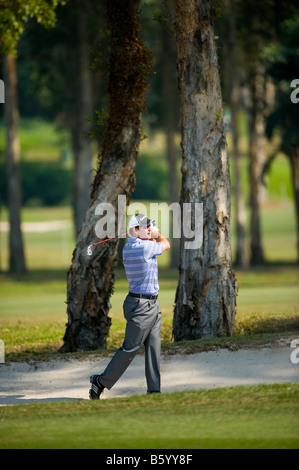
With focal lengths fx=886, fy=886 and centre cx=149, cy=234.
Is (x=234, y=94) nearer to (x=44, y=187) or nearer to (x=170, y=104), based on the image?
(x=170, y=104)

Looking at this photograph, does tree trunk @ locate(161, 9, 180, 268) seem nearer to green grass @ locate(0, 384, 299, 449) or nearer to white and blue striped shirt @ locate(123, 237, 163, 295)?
white and blue striped shirt @ locate(123, 237, 163, 295)

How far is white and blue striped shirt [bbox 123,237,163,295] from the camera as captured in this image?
943 cm

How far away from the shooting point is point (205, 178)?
41.0 ft

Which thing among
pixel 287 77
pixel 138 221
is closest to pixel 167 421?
pixel 138 221

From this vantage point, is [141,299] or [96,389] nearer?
[141,299]

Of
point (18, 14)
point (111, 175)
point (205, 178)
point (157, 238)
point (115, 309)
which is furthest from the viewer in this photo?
point (115, 309)

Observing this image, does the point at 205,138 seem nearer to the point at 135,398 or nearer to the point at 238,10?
the point at 135,398

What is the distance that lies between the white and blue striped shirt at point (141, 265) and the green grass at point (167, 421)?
1172mm

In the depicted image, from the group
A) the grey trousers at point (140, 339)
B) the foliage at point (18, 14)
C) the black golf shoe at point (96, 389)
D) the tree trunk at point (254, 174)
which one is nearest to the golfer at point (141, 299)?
the grey trousers at point (140, 339)

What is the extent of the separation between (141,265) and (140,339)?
79 centimetres

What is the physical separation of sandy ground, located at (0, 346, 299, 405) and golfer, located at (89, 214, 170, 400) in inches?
37.7

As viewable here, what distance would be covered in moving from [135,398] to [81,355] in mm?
2406

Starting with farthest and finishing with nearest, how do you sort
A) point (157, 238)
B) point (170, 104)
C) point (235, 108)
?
point (170, 104), point (235, 108), point (157, 238)

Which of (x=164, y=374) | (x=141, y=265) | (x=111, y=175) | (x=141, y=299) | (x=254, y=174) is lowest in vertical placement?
(x=164, y=374)
